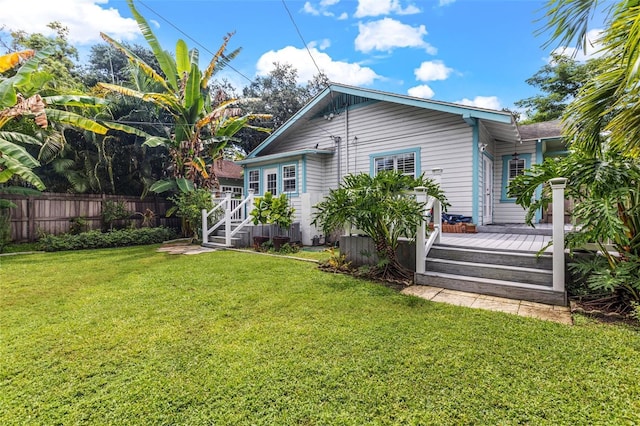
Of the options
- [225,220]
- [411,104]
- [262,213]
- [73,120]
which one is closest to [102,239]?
[73,120]

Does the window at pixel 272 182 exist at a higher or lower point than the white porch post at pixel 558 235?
higher

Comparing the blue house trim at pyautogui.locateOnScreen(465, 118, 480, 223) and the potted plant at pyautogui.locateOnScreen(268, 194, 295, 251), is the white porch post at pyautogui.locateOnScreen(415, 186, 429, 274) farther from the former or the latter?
the potted plant at pyautogui.locateOnScreen(268, 194, 295, 251)

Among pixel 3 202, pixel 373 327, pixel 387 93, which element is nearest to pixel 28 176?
pixel 3 202

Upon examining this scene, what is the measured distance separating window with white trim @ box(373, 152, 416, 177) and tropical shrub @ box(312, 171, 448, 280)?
3.88 m

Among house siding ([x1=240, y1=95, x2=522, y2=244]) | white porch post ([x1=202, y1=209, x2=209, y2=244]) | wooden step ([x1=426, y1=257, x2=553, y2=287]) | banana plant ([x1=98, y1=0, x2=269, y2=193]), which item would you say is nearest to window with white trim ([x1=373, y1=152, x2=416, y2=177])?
house siding ([x1=240, y1=95, x2=522, y2=244])

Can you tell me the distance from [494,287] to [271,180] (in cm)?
955

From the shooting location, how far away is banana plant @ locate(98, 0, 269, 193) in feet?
30.1

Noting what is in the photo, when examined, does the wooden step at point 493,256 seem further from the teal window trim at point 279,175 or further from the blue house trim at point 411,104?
the teal window trim at point 279,175

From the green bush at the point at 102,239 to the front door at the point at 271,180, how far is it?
443 cm

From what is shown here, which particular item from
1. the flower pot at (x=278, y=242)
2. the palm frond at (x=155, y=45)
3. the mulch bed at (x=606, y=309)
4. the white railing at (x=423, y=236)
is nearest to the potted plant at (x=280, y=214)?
the flower pot at (x=278, y=242)

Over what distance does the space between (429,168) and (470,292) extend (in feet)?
16.8

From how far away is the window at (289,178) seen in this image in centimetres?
1137

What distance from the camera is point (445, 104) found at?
792 centimetres

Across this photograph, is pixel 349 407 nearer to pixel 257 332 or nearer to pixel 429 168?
pixel 257 332
